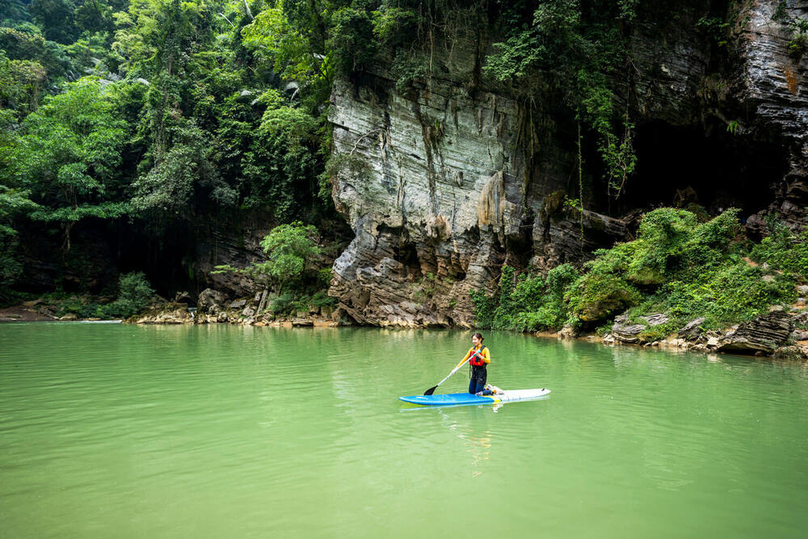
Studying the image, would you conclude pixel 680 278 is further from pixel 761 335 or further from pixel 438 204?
pixel 438 204

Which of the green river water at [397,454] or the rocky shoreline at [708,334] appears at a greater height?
the rocky shoreline at [708,334]

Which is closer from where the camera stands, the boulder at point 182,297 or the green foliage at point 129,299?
the green foliage at point 129,299

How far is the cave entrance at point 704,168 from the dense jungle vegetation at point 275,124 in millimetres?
1131

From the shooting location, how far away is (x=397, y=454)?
4.97 metres

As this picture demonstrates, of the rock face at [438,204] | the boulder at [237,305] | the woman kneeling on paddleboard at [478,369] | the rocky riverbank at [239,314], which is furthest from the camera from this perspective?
the boulder at [237,305]

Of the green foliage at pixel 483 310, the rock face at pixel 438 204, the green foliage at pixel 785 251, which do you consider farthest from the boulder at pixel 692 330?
the green foliage at pixel 483 310

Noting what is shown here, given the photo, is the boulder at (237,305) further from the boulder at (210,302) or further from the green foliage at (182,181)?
the green foliage at (182,181)

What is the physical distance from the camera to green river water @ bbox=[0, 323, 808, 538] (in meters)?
3.50

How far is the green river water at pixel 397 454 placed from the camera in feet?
11.5

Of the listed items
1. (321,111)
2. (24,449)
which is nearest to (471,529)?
(24,449)

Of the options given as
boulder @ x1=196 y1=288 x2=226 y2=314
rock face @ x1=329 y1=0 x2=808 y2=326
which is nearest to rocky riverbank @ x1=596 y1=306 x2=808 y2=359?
rock face @ x1=329 y1=0 x2=808 y2=326

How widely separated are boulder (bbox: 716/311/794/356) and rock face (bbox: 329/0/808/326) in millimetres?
5888

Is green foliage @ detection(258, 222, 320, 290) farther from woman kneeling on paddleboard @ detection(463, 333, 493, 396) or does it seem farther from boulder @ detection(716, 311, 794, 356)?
boulder @ detection(716, 311, 794, 356)

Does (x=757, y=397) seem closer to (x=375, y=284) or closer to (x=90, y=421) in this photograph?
(x=90, y=421)
